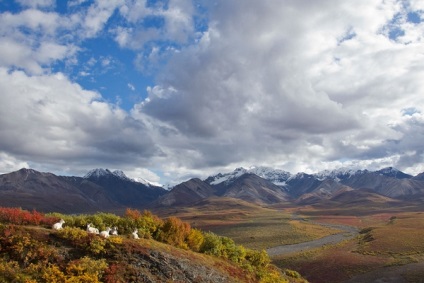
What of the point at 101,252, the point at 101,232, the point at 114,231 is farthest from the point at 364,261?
the point at 101,252

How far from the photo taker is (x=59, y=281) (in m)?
19.9

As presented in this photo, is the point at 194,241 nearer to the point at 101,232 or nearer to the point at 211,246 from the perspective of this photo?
the point at 211,246

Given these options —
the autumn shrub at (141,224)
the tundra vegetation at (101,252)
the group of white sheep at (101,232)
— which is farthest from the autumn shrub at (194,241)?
the group of white sheep at (101,232)

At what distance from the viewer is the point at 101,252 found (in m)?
23.8

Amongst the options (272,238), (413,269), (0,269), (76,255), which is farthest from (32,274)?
(272,238)

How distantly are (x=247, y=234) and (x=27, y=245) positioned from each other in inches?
4538

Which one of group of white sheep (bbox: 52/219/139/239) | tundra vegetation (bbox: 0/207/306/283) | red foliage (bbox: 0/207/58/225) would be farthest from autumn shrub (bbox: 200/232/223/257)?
red foliage (bbox: 0/207/58/225)

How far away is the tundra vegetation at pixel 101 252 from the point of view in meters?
21.0

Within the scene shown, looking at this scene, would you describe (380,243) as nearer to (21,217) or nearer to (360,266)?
(360,266)

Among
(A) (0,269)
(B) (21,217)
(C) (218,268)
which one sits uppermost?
(B) (21,217)

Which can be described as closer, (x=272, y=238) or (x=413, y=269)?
(x=413, y=269)

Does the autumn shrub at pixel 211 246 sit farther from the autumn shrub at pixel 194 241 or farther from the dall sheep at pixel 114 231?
the dall sheep at pixel 114 231

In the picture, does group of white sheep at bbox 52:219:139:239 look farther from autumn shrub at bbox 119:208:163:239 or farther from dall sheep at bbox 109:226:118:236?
autumn shrub at bbox 119:208:163:239

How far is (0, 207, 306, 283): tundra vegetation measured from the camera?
21.0 meters
